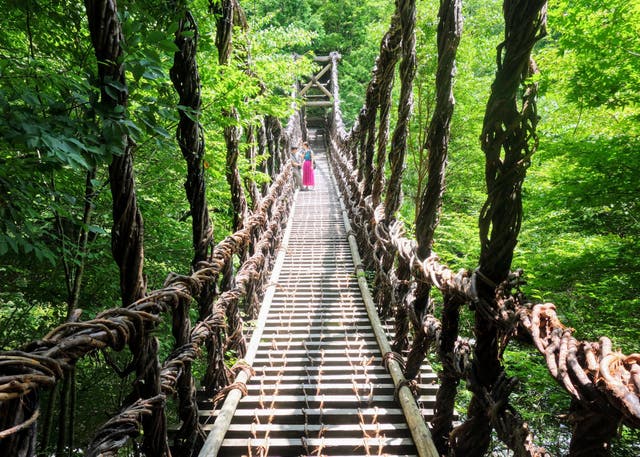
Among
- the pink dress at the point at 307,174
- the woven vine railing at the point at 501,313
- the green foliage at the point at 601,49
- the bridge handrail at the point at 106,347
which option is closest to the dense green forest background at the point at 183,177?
the green foliage at the point at 601,49

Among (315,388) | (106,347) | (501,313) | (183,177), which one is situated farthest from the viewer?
(183,177)

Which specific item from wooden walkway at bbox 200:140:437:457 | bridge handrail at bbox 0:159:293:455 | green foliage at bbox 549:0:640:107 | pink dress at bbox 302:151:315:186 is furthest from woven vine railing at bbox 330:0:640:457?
pink dress at bbox 302:151:315:186

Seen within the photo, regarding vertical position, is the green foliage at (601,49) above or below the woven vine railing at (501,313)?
above

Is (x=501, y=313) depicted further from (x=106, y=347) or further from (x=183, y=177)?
(x=183, y=177)

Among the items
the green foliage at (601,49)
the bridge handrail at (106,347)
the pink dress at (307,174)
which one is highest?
the green foliage at (601,49)

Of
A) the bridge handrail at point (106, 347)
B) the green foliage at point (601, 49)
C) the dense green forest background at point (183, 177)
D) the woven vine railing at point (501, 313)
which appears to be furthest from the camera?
the green foliage at point (601, 49)

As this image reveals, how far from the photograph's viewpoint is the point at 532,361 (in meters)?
3.71

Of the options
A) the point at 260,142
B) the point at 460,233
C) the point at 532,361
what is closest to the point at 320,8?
the point at 260,142

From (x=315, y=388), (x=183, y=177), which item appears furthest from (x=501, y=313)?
(x=183, y=177)

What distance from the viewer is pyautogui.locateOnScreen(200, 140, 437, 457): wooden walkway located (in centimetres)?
203

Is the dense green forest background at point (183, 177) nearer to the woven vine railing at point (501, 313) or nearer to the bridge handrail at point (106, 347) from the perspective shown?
the bridge handrail at point (106, 347)

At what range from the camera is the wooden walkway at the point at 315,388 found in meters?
2.03

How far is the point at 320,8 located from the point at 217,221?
20728 mm

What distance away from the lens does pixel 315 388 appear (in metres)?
2.53
